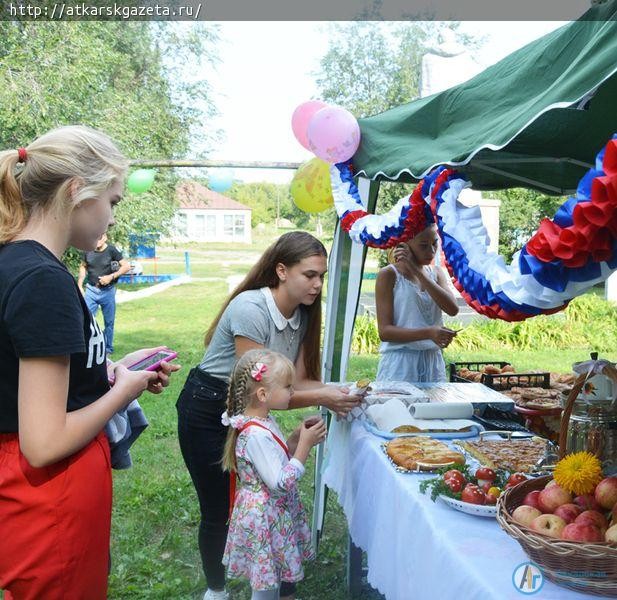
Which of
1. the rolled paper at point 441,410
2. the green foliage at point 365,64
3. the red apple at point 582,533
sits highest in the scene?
the green foliage at point 365,64

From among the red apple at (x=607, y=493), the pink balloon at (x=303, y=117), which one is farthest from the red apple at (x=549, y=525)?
the pink balloon at (x=303, y=117)

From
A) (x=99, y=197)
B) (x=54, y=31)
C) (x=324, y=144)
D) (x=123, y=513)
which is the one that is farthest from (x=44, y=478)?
(x=54, y=31)

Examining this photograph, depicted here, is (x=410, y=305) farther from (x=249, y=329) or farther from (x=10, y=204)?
(x=10, y=204)

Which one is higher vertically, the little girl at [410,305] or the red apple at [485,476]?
the little girl at [410,305]

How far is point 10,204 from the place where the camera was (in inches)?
61.1

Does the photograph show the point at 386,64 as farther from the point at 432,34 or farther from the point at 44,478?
the point at 44,478

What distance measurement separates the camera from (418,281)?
3867mm

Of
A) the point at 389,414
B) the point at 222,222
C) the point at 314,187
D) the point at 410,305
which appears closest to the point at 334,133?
the point at 314,187

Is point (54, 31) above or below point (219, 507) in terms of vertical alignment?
above

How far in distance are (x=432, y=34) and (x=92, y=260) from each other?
23.9 meters

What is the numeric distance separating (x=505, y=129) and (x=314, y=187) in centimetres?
227

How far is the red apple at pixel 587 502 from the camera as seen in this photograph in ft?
4.74

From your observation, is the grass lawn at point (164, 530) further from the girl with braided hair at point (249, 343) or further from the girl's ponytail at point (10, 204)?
the girl's ponytail at point (10, 204)

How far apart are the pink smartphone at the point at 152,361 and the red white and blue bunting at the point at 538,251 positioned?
902mm
